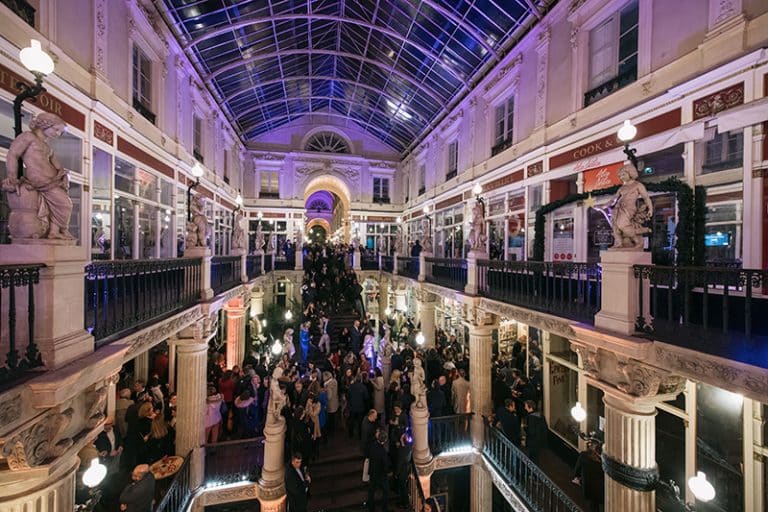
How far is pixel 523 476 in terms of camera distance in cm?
733

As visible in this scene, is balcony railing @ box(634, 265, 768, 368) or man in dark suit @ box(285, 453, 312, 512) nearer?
balcony railing @ box(634, 265, 768, 368)

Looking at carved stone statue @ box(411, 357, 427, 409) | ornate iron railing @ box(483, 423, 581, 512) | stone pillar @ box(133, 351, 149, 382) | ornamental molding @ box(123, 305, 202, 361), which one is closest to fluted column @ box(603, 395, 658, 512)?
ornate iron railing @ box(483, 423, 581, 512)

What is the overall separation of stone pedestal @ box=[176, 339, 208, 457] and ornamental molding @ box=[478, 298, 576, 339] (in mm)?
6984

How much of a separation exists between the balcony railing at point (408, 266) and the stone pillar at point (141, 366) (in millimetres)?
9886

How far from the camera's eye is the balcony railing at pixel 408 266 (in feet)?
50.0

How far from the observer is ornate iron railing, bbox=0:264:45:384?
9.02 feet

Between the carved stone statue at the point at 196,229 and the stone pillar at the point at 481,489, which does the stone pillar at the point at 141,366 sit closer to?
the carved stone statue at the point at 196,229

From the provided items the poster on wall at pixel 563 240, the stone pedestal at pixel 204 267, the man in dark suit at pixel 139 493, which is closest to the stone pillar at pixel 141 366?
the stone pedestal at pixel 204 267

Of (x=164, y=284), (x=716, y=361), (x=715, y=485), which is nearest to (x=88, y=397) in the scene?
(x=164, y=284)

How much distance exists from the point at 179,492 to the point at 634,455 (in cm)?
801

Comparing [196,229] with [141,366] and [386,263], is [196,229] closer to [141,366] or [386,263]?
[141,366]

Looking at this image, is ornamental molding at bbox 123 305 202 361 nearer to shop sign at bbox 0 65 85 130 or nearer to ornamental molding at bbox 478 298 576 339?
shop sign at bbox 0 65 85 130

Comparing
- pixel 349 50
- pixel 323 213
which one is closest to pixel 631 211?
pixel 349 50

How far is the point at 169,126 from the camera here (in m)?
11.2
